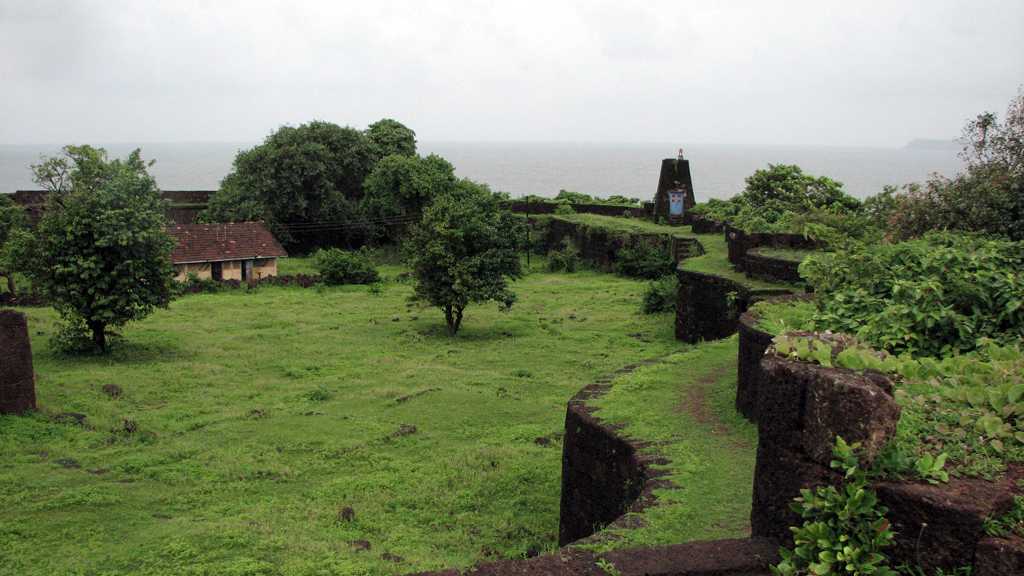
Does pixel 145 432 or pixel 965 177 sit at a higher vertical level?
pixel 965 177

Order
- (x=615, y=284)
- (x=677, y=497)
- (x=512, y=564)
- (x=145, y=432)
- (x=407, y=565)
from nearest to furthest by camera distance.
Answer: (x=512, y=564) → (x=677, y=497) → (x=407, y=565) → (x=145, y=432) → (x=615, y=284)

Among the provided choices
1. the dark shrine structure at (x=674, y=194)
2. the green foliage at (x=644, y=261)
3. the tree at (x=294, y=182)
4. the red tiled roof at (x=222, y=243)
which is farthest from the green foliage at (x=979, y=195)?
the tree at (x=294, y=182)

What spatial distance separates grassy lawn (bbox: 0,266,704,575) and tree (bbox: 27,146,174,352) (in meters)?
1.21

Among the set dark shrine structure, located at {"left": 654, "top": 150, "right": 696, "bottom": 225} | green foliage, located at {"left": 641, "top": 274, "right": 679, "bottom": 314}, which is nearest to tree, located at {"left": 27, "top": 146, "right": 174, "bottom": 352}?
green foliage, located at {"left": 641, "top": 274, "right": 679, "bottom": 314}

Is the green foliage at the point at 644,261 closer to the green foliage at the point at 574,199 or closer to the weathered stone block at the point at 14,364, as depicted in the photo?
the green foliage at the point at 574,199

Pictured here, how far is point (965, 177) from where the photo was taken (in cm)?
1424

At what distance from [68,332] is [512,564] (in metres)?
17.8

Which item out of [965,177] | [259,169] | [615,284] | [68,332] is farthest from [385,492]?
[259,169]

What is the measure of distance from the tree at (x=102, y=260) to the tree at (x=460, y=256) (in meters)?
6.37

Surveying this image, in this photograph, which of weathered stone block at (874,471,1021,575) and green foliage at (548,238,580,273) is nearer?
weathered stone block at (874,471,1021,575)

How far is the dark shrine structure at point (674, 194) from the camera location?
110ft

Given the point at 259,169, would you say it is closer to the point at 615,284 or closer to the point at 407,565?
the point at 615,284

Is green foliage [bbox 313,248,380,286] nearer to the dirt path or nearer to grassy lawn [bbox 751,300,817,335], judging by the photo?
the dirt path

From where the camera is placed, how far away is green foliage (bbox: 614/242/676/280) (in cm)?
3014
